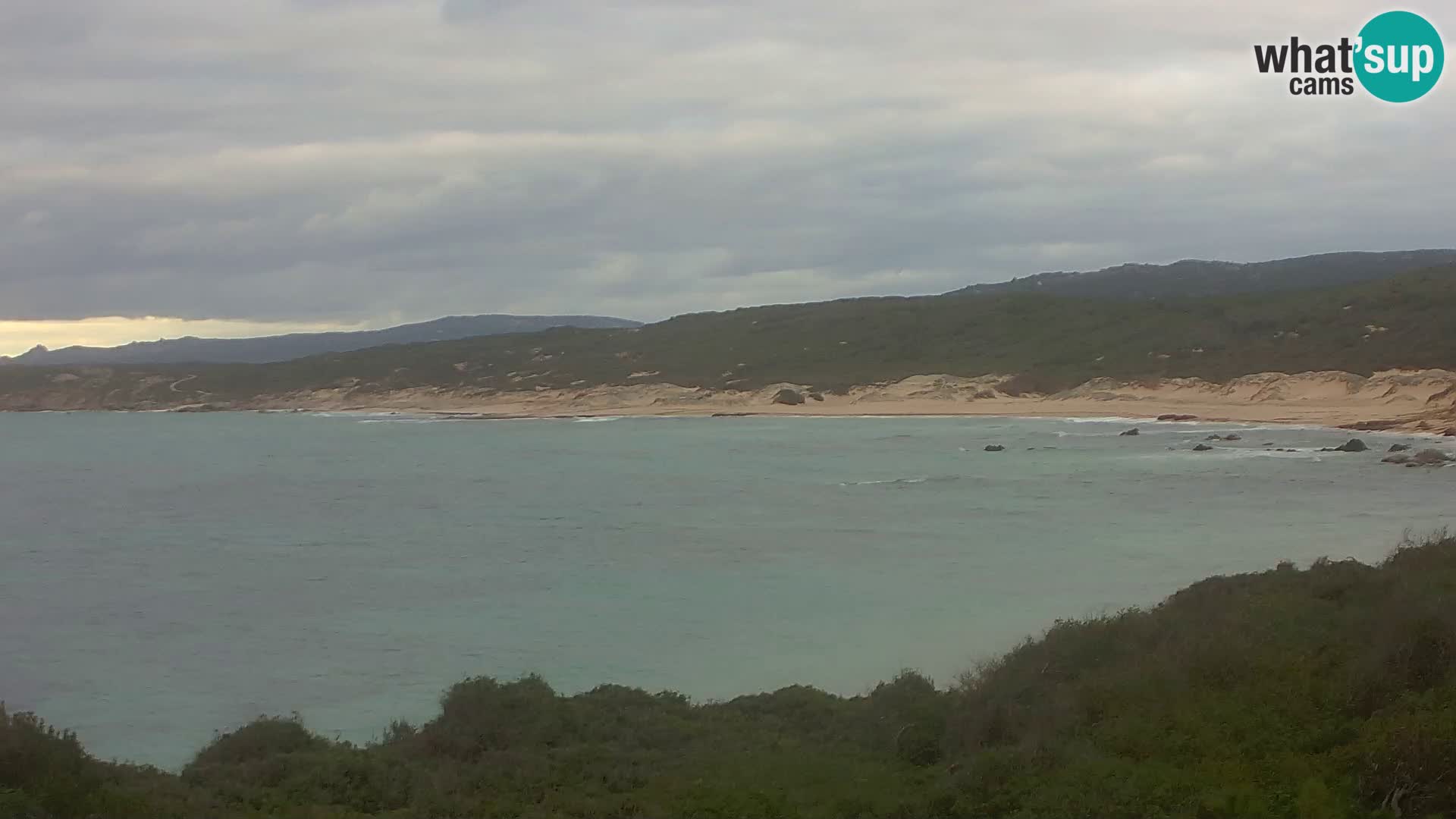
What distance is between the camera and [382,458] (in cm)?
5903

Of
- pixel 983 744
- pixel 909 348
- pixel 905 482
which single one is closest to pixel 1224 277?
pixel 909 348

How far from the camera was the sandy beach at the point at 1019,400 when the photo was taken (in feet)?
175

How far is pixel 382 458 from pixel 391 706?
148ft

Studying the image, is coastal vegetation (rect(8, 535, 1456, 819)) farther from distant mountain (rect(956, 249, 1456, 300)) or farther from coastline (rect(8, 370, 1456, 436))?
distant mountain (rect(956, 249, 1456, 300))

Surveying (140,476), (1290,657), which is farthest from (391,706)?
(140,476)

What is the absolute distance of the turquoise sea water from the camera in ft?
55.7

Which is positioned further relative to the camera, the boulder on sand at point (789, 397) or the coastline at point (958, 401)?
the boulder on sand at point (789, 397)

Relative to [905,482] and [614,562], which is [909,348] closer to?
[905,482]

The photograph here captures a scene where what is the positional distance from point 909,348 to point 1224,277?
81878 mm

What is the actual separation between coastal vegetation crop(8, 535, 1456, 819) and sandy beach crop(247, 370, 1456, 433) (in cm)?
4012

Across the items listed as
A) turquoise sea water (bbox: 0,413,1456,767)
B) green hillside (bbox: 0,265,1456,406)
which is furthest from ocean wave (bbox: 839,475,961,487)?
green hillside (bbox: 0,265,1456,406)

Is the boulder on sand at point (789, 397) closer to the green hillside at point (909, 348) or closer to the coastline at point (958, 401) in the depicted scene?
the coastline at point (958, 401)

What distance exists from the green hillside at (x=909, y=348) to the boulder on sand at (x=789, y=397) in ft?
9.20

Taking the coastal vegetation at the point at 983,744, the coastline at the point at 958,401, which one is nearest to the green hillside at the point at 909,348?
the coastline at the point at 958,401
